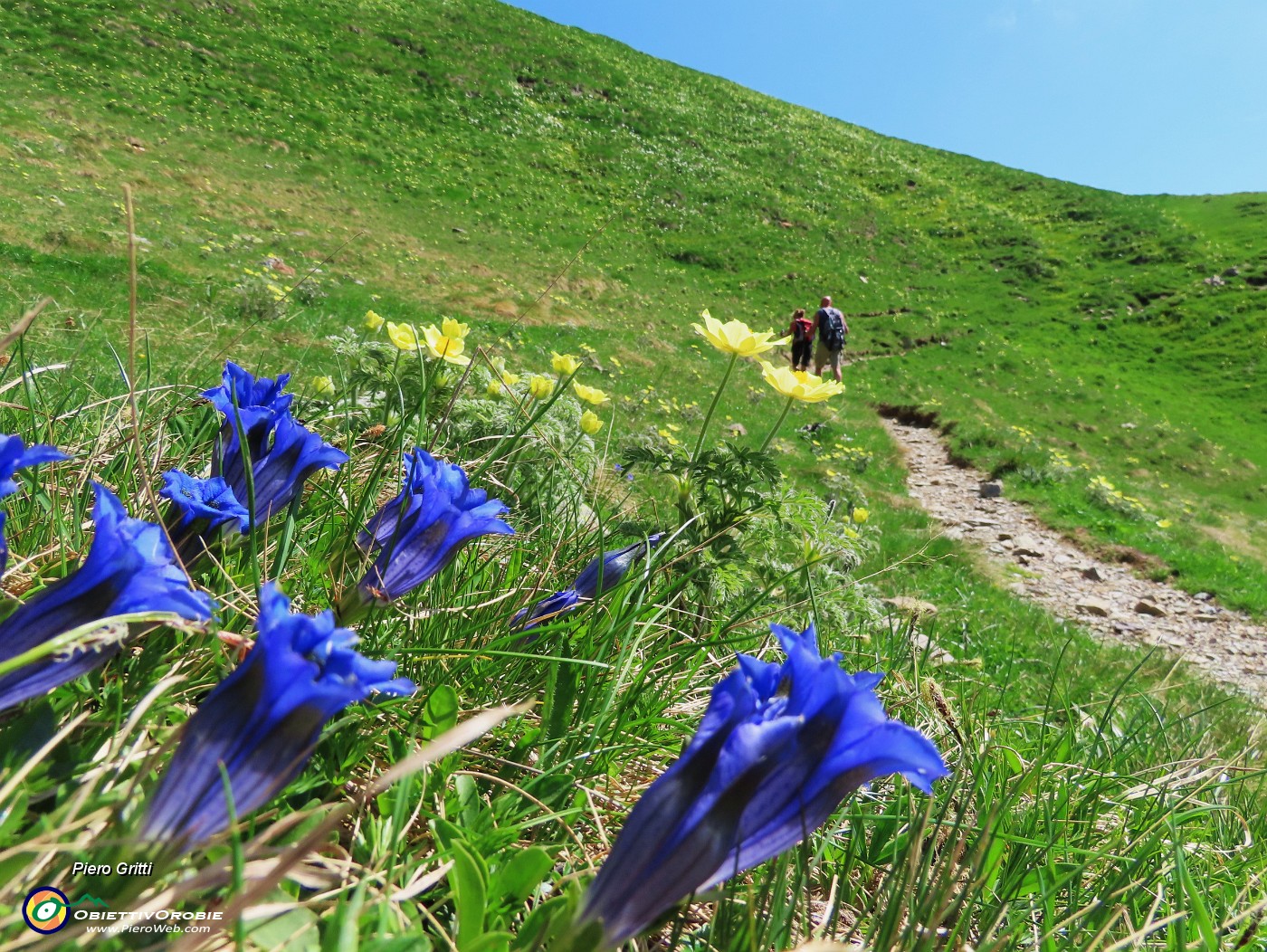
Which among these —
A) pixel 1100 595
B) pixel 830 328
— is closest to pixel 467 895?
pixel 1100 595

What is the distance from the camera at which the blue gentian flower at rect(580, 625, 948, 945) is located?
0.90 m

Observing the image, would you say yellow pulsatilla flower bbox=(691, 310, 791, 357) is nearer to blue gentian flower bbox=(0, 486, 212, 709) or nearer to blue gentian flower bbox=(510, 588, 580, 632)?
blue gentian flower bbox=(510, 588, 580, 632)

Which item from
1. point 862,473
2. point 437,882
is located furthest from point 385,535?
point 862,473

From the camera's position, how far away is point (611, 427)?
8.20 ft

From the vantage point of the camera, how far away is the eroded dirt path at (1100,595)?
8.09 metres

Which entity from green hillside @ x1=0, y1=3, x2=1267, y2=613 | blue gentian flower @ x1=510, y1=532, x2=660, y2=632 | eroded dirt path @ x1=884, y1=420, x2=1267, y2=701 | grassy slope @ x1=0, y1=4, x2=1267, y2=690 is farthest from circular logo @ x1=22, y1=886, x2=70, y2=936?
eroded dirt path @ x1=884, y1=420, x2=1267, y2=701

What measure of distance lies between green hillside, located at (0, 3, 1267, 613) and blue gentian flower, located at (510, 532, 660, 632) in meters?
4.64

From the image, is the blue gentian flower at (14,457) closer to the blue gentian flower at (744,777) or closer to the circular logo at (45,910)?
the circular logo at (45,910)

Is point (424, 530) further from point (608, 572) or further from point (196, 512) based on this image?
point (608, 572)

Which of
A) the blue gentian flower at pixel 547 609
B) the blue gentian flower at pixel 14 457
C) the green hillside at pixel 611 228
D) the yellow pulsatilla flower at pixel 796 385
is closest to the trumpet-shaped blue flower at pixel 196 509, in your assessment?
the blue gentian flower at pixel 14 457

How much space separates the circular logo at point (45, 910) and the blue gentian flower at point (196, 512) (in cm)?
60

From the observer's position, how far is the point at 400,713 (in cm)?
148

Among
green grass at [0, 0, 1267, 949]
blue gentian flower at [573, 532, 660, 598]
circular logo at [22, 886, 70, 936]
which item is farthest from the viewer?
blue gentian flower at [573, 532, 660, 598]

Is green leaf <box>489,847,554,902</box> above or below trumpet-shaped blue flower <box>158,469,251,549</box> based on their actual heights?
below
